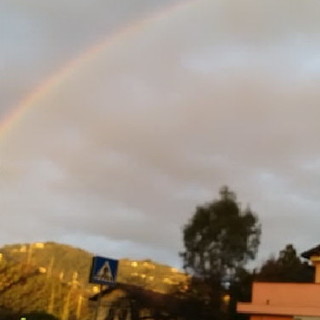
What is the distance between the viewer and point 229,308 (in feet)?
143

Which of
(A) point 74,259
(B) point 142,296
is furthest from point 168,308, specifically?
(A) point 74,259

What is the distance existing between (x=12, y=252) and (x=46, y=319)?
38.5 m

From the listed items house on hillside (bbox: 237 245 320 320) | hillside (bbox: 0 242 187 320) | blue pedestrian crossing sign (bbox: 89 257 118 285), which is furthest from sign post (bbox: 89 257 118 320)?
hillside (bbox: 0 242 187 320)

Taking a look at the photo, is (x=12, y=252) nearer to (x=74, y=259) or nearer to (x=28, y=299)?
(x=74, y=259)

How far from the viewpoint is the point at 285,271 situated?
48.8 meters

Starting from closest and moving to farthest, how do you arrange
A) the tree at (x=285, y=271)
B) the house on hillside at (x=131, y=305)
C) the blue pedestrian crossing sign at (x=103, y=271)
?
the blue pedestrian crossing sign at (x=103, y=271) → the house on hillside at (x=131, y=305) → the tree at (x=285, y=271)

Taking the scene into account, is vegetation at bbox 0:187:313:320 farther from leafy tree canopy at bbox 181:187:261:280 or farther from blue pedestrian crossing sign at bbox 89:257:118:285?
blue pedestrian crossing sign at bbox 89:257:118:285

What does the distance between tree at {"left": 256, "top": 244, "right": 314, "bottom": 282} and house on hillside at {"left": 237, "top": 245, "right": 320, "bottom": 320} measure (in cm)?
1496

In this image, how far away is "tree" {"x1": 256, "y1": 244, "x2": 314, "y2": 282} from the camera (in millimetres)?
46812

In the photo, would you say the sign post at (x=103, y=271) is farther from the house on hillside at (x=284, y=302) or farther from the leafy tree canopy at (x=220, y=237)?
the leafy tree canopy at (x=220, y=237)

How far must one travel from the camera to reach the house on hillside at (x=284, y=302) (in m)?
29.4

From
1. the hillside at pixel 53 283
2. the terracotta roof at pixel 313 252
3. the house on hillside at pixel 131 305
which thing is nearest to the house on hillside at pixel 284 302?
the terracotta roof at pixel 313 252

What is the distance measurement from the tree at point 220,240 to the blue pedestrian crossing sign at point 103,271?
3193 centimetres

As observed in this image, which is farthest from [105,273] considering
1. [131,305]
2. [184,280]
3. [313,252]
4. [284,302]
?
[184,280]
